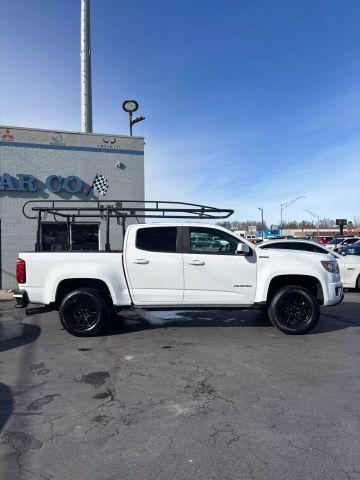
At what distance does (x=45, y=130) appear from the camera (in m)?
13.2

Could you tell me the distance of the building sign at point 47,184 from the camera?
12727 mm

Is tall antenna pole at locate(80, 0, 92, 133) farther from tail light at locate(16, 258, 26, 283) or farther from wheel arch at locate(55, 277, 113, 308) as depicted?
wheel arch at locate(55, 277, 113, 308)

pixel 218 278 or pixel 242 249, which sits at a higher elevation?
pixel 242 249

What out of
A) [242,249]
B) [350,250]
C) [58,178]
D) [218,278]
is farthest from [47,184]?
[350,250]

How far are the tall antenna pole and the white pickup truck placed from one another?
9.94 metres

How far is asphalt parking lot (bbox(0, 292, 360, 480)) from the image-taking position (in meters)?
3.00

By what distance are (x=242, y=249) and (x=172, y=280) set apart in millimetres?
1289

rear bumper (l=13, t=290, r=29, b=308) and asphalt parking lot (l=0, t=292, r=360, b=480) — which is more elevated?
rear bumper (l=13, t=290, r=29, b=308)

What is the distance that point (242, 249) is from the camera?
6.65 m

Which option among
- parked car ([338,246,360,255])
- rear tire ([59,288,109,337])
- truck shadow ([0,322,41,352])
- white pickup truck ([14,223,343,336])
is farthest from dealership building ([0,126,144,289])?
parked car ([338,246,360,255])

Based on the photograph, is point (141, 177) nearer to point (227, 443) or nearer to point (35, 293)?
point (35, 293)

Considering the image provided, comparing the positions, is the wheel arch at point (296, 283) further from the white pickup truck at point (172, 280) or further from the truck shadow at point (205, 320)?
the truck shadow at point (205, 320)

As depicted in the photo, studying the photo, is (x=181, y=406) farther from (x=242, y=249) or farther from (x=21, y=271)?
(x=21, y=271)

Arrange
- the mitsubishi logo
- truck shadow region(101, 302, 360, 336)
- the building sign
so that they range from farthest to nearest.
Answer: the mitsubishi logo < the building sign < truck shadow region(101, 302, 360, 336)
